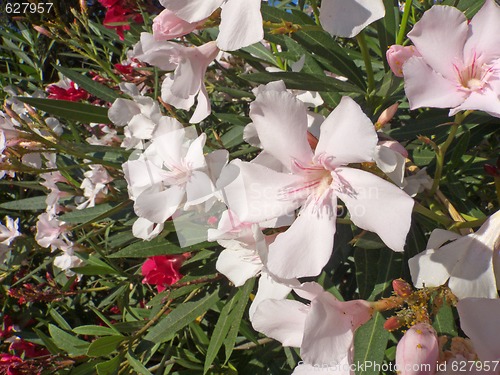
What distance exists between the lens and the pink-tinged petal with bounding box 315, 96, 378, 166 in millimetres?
740

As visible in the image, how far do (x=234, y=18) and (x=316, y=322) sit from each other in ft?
1.59

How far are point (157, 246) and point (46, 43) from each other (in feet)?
7.29

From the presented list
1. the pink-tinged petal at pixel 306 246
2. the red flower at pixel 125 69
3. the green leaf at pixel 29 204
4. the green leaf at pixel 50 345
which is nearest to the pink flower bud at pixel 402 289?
the pink-tinged petal at pixel 306 246

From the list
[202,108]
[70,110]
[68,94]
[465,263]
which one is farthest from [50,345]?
[465,263]

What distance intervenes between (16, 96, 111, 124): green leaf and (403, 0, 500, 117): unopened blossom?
3.04 ft

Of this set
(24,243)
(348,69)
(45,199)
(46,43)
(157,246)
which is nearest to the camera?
(348,69)

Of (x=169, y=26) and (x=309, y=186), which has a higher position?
(x=169, y=26)

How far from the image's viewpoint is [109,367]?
1.27m

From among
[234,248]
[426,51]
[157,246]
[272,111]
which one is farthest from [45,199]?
→ [426,51]

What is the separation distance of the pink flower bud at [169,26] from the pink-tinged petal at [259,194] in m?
0.29

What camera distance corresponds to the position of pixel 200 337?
4.87ft

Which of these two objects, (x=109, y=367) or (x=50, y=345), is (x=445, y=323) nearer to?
(x=109, y=367)

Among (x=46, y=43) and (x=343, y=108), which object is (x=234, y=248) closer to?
(x=343, y=108)

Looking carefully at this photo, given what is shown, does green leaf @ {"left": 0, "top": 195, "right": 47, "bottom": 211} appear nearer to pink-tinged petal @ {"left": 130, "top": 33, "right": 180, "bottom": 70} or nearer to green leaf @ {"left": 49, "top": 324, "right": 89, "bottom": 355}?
green leaf @ {"left": 49, "top": 324, "right": 89, "bottom": 355}
